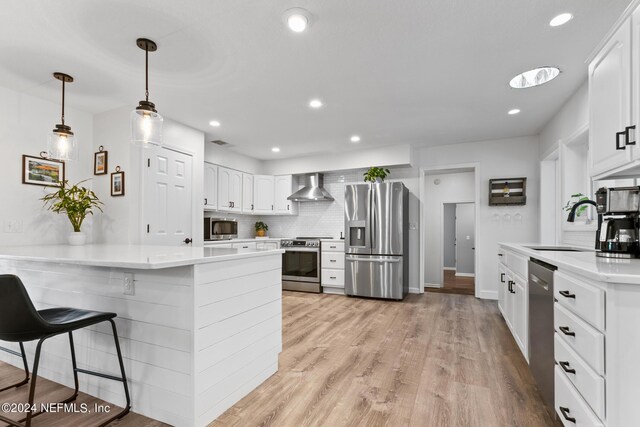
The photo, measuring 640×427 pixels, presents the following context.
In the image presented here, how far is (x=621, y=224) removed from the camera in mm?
1695

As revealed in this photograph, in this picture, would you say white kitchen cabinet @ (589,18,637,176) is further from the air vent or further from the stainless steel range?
the air vent

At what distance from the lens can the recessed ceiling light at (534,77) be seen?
2750 mm

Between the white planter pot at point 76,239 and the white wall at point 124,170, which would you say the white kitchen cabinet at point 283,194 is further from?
the white planter pot at point 76,239

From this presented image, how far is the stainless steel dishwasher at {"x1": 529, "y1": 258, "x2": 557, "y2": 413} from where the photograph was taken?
5.94 feet

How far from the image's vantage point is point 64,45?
2.32 m

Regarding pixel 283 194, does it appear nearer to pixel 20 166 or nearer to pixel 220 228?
pixel 220 228

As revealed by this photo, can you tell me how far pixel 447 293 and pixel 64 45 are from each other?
5769 mm

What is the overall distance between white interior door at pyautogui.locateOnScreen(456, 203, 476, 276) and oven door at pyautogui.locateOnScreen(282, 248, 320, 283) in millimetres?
4139

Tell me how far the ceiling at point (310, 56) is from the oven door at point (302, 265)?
2.46m

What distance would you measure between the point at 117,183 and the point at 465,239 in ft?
23.7

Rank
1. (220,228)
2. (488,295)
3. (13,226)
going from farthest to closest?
(220,228), (488,295), (13,226)

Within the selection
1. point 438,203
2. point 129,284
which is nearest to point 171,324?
point 129,284

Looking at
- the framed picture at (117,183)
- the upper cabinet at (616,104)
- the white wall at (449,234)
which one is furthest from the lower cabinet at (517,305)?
the white wall at (449,234)

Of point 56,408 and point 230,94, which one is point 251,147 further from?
point 56,408
